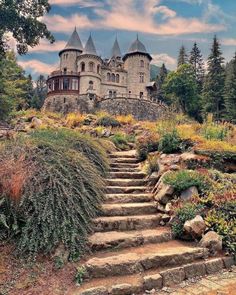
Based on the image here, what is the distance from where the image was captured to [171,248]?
190 inches

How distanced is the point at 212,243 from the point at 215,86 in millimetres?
39520

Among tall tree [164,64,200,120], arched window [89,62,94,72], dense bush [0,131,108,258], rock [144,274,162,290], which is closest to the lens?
rock [144,274,162,290]

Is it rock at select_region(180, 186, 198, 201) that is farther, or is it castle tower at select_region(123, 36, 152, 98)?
castle tower at select_region(123, 36, 152, 98)

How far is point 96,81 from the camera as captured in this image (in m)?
45.9

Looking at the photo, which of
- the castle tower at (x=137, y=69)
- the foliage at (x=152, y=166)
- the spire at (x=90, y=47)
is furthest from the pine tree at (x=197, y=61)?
the foliage at (x=152, y=166)

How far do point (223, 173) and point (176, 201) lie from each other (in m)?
1.91

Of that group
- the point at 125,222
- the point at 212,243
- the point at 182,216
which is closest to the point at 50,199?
the point at 125,222

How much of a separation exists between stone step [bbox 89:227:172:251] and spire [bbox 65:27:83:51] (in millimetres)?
47456

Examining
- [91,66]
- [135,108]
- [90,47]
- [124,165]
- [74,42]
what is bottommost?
[124,165]

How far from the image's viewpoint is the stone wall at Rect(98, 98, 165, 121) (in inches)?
1578

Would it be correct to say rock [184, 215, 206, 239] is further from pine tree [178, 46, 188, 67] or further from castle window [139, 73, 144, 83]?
pine tree [178, 46, 188, 67]

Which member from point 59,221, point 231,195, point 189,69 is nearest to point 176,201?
point 231,195

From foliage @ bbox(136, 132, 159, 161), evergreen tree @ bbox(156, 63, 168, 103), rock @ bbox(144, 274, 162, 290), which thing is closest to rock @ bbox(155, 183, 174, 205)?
rock @ bbox(144, 274, 162, 290)

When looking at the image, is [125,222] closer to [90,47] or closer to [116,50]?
[90,47]
